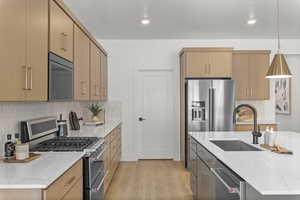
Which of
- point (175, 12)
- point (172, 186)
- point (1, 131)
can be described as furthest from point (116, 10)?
point (172, 186)

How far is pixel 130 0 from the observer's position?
3422 millimetres

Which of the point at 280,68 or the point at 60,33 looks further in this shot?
the point at 280,68

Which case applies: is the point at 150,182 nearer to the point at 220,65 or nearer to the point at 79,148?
the point at 79,148

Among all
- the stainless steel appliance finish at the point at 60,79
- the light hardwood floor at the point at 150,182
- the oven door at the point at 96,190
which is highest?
the stainless steel appliance finish at the point at 60,79

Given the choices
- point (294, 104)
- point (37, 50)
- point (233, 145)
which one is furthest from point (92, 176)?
point (294, 104)

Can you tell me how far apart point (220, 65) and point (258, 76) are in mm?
919

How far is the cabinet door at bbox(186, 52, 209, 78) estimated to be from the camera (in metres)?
4.99

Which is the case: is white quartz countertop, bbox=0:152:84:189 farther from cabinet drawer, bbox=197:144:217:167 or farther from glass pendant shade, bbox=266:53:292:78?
glass pendant shade, bbox=266:53:292:78

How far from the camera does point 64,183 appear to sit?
173 cm

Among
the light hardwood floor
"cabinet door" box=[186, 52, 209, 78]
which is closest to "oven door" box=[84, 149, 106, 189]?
the light hardwood floor

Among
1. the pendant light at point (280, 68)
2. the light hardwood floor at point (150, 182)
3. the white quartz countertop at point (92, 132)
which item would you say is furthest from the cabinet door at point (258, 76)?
the white quartz countertop at point (92, 132)

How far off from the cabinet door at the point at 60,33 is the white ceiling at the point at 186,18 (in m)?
0.90

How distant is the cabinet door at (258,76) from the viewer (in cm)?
523

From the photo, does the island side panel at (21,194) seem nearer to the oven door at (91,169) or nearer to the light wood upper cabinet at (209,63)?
the oven door at (91,169)
